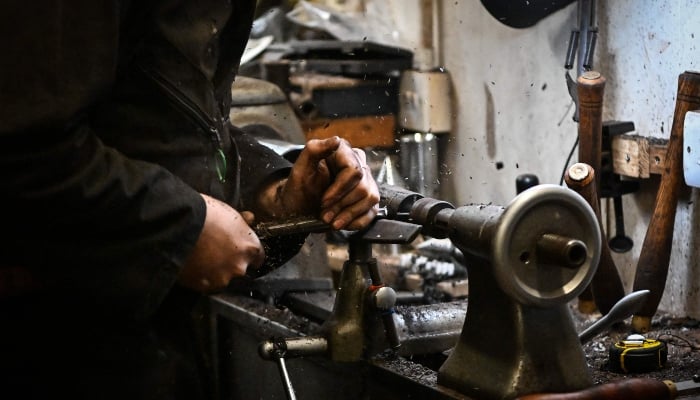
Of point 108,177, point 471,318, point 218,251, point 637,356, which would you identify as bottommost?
point 637,356

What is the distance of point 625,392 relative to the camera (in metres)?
1.20

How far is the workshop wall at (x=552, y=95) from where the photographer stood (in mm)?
1711

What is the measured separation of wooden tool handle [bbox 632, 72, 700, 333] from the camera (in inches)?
63.0

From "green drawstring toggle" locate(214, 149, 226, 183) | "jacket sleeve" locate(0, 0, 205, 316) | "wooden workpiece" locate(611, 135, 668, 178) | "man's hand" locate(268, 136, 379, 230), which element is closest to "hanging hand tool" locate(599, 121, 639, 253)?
"wooden workpiece" locate(611, 135, 668, 178)

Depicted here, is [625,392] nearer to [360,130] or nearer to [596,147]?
[596,147]

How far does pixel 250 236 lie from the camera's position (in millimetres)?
1258

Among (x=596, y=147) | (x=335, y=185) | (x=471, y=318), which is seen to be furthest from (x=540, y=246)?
(x=596, y=147)

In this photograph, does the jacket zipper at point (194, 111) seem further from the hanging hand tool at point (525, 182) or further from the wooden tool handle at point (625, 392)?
the hanging hand tool at point (525, 182)

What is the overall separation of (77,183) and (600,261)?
933 mm

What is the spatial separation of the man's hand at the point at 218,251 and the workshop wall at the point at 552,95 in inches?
33.5

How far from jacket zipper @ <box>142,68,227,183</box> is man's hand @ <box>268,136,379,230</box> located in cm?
13

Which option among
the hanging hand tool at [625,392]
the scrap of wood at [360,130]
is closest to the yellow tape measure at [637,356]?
the hanging hand tool at [625,392]

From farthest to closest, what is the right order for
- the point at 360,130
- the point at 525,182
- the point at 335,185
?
the point at 360,130
the point at 525,182
the point at 335,185

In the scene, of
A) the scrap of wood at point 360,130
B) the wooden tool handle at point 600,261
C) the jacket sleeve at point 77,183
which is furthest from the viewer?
the scrap of wood at point 360,130
